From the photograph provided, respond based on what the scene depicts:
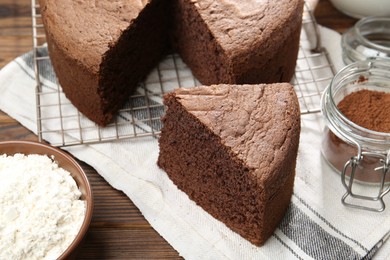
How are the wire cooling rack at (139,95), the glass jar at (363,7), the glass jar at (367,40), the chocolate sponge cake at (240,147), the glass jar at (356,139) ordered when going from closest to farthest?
the chocolate sponge cake at (240,147) < the glass jar at (356,139) < the wire cooling rack at (139,95) < the glass jar at (367,40) < the glass jar at (363,7)

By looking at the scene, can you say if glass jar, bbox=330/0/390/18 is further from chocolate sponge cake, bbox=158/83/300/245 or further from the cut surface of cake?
chocolate sponge cake, bbox=158/83/300/245

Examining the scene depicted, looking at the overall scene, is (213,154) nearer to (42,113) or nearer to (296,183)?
(296,183)

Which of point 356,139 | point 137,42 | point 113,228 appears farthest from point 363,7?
point 113,228

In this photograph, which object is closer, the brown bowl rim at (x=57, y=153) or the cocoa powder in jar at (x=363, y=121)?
the brown bowl rim at (x=57, y=153)

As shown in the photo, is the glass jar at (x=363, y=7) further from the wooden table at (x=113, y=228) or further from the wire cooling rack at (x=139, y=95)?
the wooden table at (x=113, y=228)

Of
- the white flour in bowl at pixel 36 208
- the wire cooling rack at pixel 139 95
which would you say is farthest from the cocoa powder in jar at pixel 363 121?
the white flour in bowl at pixel 36 208

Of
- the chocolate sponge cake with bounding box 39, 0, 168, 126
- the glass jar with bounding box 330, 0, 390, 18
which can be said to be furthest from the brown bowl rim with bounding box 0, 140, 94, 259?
the glass jar with bounding box 330, 0, 390, 18
